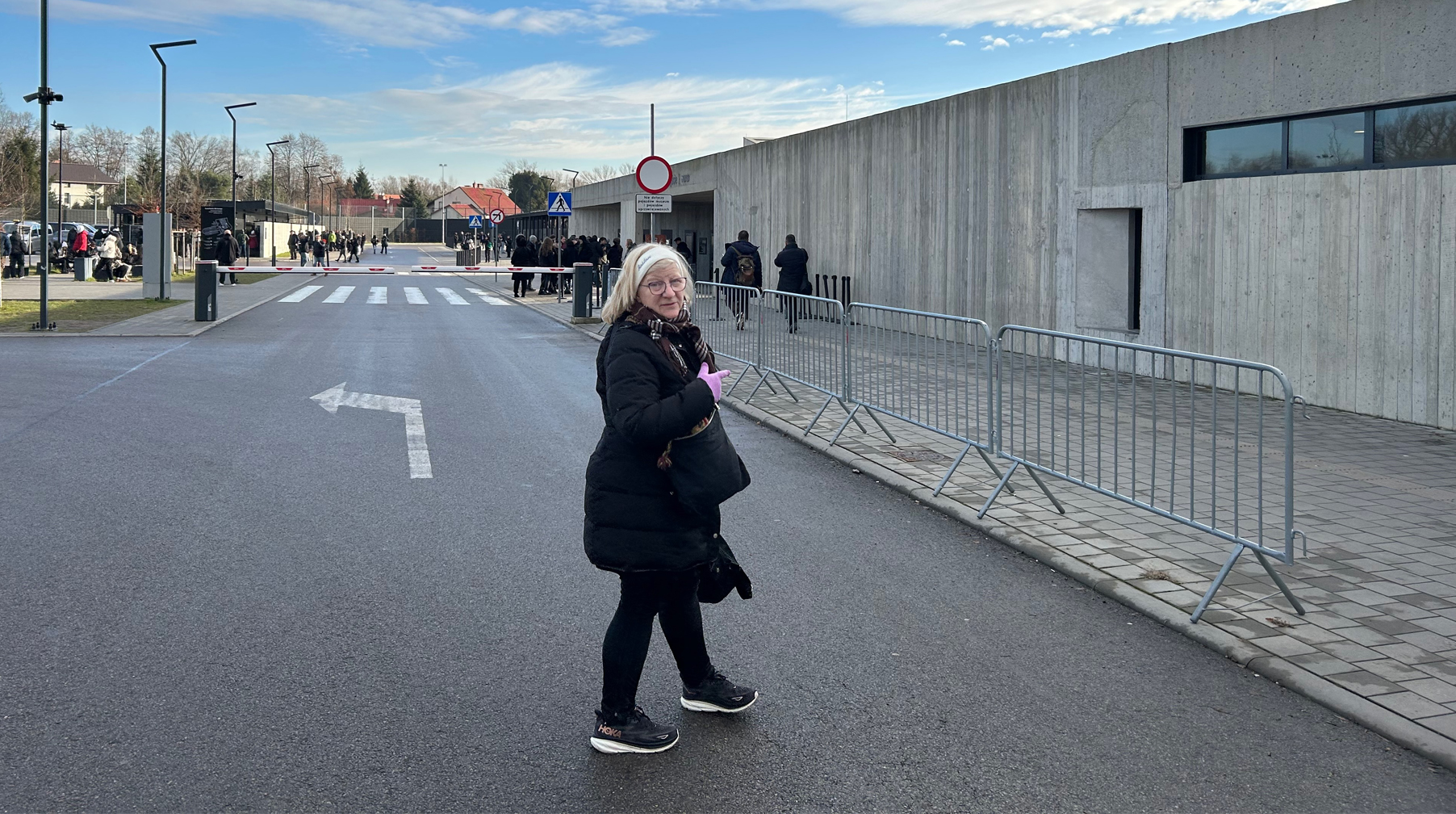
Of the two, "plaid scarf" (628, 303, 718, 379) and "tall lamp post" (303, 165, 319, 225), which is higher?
"tall lamp post" (303, 165, 319, 225)

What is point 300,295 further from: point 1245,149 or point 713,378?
point 713,378

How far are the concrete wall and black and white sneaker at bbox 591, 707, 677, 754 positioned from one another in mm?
8986

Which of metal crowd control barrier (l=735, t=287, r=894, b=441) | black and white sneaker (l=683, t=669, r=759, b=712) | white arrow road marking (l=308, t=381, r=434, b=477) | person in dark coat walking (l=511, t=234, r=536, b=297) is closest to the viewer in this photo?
black and white sneaker (l=683, t=669, r=759, b=712)

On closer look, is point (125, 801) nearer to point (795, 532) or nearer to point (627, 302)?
point (627, 302)

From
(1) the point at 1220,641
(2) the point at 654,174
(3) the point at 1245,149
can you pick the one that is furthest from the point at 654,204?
(1) the point at 1220,641

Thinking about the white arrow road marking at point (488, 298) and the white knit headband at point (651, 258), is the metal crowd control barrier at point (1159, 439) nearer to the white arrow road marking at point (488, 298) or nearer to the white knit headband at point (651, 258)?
the white knit headband at point (651, 258)

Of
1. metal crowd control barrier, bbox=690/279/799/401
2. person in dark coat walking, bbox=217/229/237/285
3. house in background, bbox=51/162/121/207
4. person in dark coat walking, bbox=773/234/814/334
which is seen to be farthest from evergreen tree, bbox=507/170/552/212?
metal crowd control barrier, bbox=690/279/799/401

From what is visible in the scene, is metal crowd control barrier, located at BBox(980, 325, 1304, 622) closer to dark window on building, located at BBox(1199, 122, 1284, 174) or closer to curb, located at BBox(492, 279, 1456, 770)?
curb, located at BBox(492, 279, 1456, 770)

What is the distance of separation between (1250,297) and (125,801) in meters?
11.7

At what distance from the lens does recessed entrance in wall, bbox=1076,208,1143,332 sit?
51.7 ft

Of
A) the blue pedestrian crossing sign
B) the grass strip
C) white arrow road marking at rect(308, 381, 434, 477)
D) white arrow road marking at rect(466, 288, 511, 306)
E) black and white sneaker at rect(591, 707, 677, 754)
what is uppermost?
the blue pedestrian crossing sign

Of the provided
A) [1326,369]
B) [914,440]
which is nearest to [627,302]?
[914,440]

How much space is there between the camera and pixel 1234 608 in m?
5.60

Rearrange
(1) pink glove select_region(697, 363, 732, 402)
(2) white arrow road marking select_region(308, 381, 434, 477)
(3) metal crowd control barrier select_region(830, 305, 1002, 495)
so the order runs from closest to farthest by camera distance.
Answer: (1) pink glove select_region(697, 363, 732, 402) < (3) metal crowd control barrier select_region(830, 305, 1002, 495) < (2) white arrow road marking select_region(308, 381, 434, 477)
